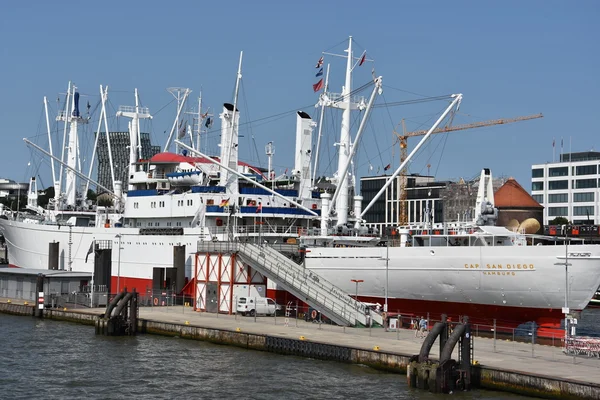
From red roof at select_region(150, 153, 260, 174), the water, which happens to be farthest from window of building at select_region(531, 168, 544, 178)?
the water

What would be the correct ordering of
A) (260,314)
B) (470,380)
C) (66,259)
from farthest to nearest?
(66,259) → (260,314) → (470,380)

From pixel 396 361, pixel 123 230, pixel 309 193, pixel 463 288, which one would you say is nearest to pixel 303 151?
pixel 309 193

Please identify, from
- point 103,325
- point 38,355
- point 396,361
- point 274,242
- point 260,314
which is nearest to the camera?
point 396,361

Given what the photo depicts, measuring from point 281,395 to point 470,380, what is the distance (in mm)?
7228

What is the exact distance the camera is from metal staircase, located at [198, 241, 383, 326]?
155 ft


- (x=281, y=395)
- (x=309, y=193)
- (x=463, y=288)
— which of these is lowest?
(x=281, y=395)

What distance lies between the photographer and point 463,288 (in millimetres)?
49969

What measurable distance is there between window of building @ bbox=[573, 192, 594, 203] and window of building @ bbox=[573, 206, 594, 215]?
3.39ft

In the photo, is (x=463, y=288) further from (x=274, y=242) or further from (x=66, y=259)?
(x=66, y=259)

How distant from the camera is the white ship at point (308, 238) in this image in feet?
156

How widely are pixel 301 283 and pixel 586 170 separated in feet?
288

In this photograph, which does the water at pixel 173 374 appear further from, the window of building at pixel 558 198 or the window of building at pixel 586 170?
the window of building at pixel 558 198

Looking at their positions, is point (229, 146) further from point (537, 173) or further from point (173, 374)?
point (537, 173)

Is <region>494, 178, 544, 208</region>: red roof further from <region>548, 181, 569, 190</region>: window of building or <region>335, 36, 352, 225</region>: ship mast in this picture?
<region>335, 36, 352, 225</region>: ship mast
